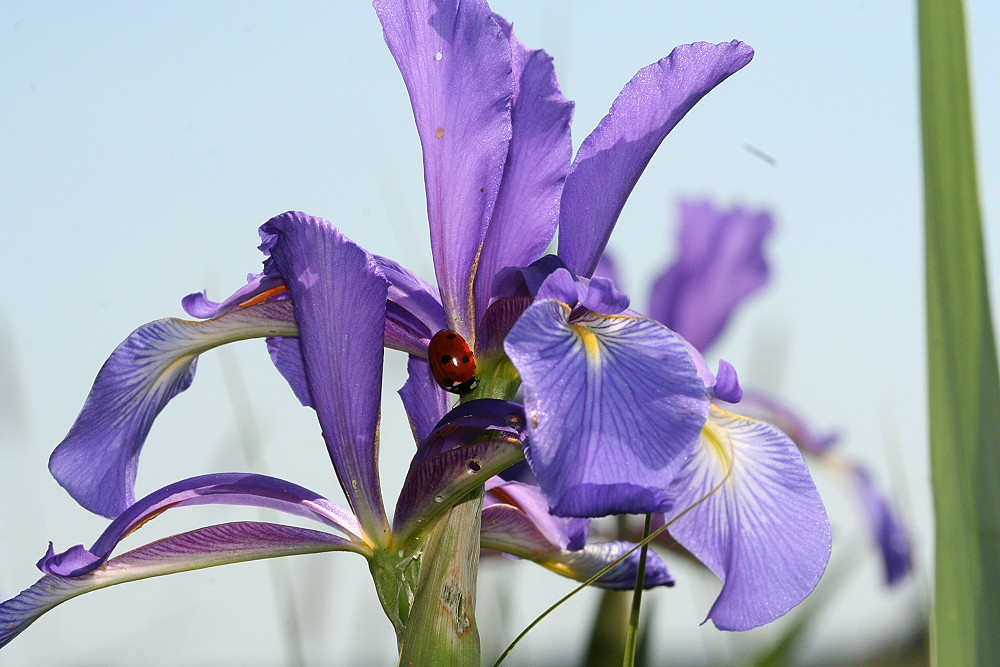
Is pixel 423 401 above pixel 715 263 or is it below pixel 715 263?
below

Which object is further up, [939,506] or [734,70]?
[734,70]

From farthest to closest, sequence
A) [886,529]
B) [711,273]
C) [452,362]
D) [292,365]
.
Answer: [886,529]
[711,273]
[292,365]
[452,362]

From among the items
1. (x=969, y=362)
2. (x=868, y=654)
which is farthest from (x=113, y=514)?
(x=868, y=654)

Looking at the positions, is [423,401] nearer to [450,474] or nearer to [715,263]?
[450,474]

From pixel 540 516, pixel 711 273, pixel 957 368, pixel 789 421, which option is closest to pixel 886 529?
pixel 789 421

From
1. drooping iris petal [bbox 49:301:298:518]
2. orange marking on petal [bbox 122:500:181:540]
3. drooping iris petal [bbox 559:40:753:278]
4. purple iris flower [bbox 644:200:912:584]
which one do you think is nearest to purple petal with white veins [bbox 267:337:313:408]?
drooping iris petal [bbox 49:301:298:518]

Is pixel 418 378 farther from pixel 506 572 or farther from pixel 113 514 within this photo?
pixel 506 572

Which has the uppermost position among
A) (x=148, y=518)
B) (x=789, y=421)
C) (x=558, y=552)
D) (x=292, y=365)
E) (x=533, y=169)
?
(x=533, y=169)
